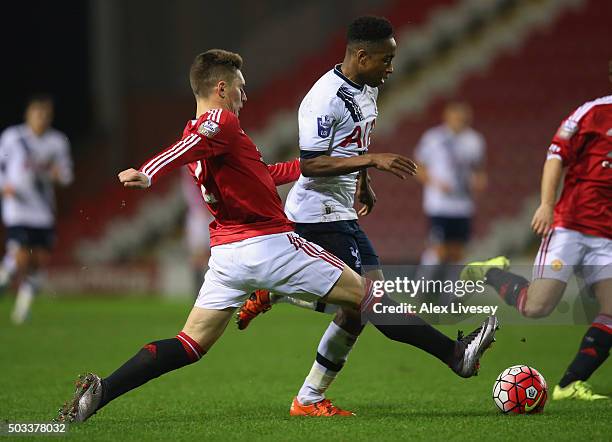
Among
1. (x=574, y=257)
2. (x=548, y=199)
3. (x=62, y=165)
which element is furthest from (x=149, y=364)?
(x=62, y=165)

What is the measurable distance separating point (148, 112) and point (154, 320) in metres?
8.75

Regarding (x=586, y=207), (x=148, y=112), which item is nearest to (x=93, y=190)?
(x=148, y=112)

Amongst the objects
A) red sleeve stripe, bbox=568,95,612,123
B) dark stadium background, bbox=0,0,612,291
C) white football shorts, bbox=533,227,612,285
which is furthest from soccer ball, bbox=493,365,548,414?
dark stadium background, bbox=0,0,612,291

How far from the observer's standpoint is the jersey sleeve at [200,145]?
495cm

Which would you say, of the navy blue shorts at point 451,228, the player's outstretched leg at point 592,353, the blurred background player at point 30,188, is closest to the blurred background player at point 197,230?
the blurred background player at point 30,188

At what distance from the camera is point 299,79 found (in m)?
18.6

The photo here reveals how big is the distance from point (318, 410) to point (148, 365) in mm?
1049

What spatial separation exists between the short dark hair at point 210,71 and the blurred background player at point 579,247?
79.0 inches

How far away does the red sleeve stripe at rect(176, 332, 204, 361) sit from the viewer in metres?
5.35

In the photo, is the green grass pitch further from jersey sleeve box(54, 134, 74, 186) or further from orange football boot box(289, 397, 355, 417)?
jersey sleeve box(54, 134, 74, 186)

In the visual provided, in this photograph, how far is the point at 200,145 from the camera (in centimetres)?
510

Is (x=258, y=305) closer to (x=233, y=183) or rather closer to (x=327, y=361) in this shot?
(x=327, y=361)

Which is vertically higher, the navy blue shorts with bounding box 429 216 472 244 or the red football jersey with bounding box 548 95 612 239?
the red football jersey with bounding box 548 95 612 239

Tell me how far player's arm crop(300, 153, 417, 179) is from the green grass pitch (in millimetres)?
1274
